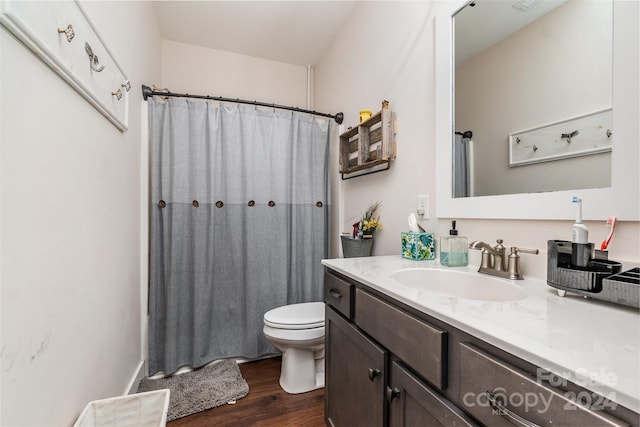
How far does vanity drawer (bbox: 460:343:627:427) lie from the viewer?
1.32ft

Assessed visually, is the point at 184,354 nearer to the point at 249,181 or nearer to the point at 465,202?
the point at 249,181

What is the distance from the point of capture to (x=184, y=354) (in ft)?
6.06

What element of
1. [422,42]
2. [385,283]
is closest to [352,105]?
[422,42]

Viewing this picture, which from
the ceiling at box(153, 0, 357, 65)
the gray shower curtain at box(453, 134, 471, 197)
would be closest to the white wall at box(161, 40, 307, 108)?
the ceiling at box(153, 0, 357, 65)

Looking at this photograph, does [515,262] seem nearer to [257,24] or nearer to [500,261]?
[500,261]

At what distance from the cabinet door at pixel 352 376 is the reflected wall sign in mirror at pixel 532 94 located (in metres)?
0.75

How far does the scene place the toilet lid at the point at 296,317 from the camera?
1.58m

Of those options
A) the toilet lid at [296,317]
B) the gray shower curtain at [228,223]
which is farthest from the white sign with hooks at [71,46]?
the toilet lid at [296,317]

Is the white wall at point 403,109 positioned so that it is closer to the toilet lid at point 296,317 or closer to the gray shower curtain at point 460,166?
the gray shower curtain at point 460,166

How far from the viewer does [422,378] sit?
0.70 meters

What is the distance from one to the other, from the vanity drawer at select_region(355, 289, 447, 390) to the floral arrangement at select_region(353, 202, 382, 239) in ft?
2.61

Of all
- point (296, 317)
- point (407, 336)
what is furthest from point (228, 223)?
point (407, 336)

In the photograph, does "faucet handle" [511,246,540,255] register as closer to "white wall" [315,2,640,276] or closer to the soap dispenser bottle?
"white wall" [315,2,640,276]

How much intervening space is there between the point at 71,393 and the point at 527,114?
180 centimetres
